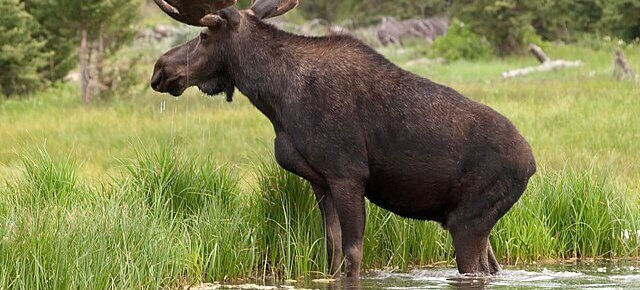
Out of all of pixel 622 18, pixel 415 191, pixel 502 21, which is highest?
pixel 502 21

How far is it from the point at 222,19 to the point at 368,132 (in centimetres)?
148

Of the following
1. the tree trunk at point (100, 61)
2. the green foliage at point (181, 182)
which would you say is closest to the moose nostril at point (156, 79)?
the green foliage at point (181, 182)

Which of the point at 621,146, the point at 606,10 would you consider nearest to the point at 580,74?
the point at 606,10

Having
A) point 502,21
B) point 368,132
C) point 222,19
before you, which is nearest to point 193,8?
point 222,19

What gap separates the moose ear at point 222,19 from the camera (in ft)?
31.0

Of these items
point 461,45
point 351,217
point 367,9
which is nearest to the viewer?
point 351,217

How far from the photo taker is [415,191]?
362 inches

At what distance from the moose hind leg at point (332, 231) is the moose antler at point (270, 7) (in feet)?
5.08

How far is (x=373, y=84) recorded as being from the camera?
9328 millimetres

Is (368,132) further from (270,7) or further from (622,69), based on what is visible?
(622,69)

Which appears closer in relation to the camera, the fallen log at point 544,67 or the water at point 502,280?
the water at point 502,280

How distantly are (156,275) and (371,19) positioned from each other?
50.5 m

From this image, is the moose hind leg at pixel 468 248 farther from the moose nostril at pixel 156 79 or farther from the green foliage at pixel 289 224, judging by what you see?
the moose nostril at pixel 156 79

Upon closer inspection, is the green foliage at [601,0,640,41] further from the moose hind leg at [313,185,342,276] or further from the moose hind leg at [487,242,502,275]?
the moose hind leg at [313,185,342,276]
